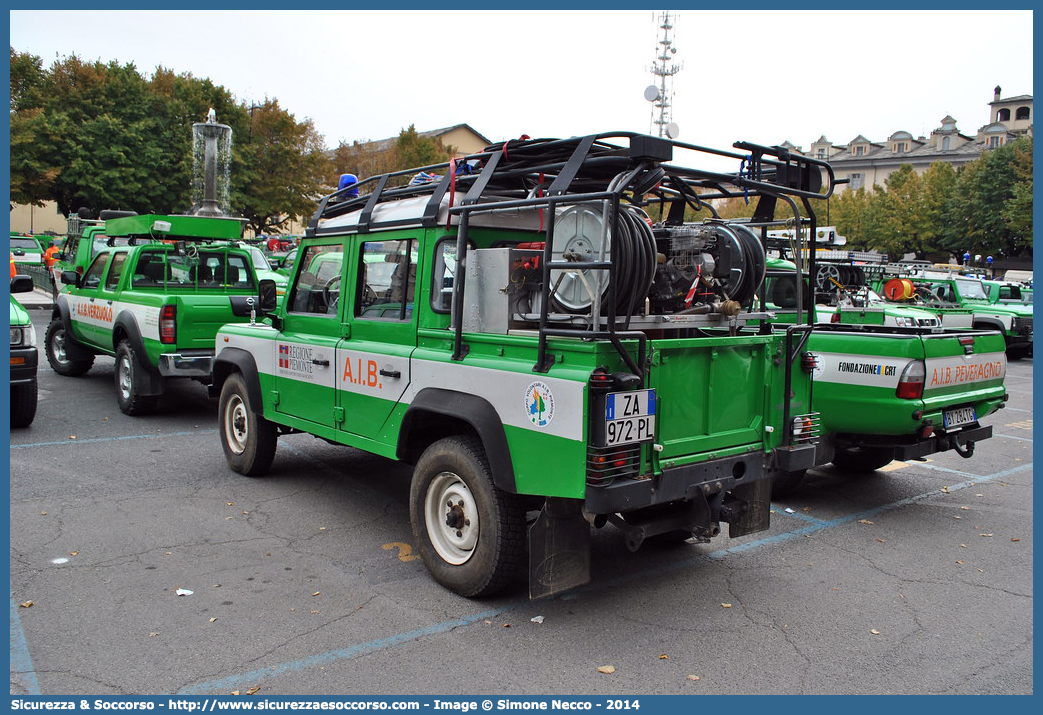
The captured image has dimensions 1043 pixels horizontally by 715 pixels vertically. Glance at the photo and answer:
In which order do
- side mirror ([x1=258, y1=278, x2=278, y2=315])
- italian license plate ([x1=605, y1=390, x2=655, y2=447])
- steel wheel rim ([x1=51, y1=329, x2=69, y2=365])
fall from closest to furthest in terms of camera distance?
italian license plate ([x1=605, y1=390, x2=655, y2=447])
side mirror ([x1=258, y1=278, x2=278, y2=315])
steel wheel rim ([x1=51, y1=329, x2=69, y2=365])

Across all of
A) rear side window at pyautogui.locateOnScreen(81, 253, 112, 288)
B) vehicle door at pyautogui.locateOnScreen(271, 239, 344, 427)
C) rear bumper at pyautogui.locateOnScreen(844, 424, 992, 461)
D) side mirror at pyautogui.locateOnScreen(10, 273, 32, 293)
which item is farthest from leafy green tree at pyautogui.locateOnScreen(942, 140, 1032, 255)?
side mirror at pyautogui.locateOnScreen(10, 273, 32, 293)

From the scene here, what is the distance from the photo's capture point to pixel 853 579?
4957mm

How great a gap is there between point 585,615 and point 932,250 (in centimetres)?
5916

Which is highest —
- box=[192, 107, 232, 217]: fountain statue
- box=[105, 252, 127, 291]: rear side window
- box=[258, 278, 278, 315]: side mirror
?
box=[192, 107, 232, 217]: fountain statue

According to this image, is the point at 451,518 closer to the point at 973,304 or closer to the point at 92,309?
the point at 92,309

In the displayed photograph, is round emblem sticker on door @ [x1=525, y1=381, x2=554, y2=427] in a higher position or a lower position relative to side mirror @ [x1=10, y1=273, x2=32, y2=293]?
lower

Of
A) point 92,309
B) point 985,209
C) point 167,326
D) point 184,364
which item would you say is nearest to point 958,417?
point 184,364

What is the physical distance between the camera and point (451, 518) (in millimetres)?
4559

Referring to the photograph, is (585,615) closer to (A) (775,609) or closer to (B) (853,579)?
(A) (775,609)

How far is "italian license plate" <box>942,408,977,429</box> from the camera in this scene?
636cm

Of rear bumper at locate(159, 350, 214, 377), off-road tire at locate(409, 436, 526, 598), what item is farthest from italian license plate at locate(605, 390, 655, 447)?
rear bumper at locate(159, 350, 214, 377)

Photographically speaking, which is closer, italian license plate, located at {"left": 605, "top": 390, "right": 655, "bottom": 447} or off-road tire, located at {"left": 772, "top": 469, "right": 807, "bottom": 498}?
italian license plate, located at {"left": 605, "top": 390, "right": 655, "bottom": 447}

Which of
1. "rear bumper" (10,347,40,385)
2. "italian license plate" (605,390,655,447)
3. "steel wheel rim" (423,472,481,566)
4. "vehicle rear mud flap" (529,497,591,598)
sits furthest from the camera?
"rear bumper" (10,347,40,385)

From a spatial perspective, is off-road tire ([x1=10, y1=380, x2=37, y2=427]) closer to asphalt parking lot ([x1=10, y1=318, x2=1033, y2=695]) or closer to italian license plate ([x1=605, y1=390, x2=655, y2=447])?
asphalt parking lot ([x1=10, y1=318, x2=1033, y2=695])
